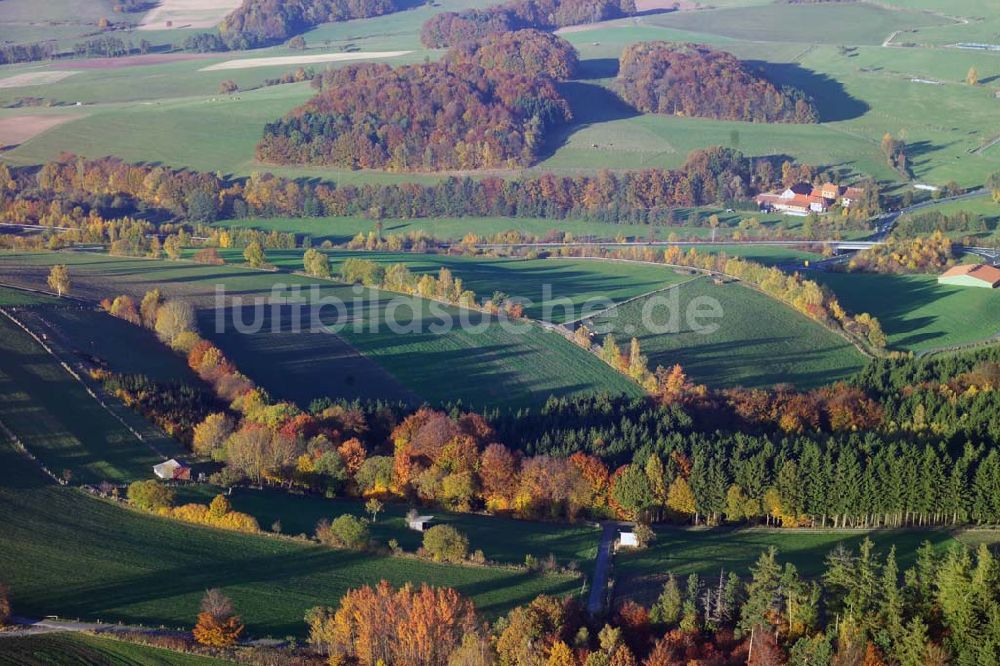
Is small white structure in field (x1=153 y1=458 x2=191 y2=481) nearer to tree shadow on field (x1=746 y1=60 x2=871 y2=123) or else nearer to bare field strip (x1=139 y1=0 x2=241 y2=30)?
tree shadow on field (x1=746 y1=60 x2=871 y2=123)

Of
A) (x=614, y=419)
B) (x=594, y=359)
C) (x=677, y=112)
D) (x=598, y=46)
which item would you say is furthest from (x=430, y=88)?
(x=614, y=419)

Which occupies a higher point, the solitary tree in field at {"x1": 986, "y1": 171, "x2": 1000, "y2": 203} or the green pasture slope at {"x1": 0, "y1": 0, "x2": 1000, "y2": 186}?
the green pasture slope at {"x1": 0, "y1": 0, "x2": 1000, "y2": 186}

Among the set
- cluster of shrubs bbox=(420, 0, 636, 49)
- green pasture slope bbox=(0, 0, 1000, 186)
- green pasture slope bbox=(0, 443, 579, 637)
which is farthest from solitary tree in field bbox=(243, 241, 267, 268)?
cluster of shrubs bbox=(420, 0, 636, 49)

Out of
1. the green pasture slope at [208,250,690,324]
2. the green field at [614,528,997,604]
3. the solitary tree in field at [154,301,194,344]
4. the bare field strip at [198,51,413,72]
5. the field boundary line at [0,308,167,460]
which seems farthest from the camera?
the bare field strip at [198,51,413,72]

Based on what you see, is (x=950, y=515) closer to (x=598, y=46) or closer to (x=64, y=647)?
(x=64, y=647)

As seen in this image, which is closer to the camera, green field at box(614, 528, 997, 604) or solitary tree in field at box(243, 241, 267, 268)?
green field at box(614, 528, 997, 604)

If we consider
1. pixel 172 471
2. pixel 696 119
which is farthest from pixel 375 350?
pixel 696 119

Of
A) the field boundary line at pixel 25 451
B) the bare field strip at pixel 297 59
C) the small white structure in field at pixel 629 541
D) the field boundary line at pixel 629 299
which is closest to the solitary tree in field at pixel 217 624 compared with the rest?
the field boundary line at pixel 25 451
